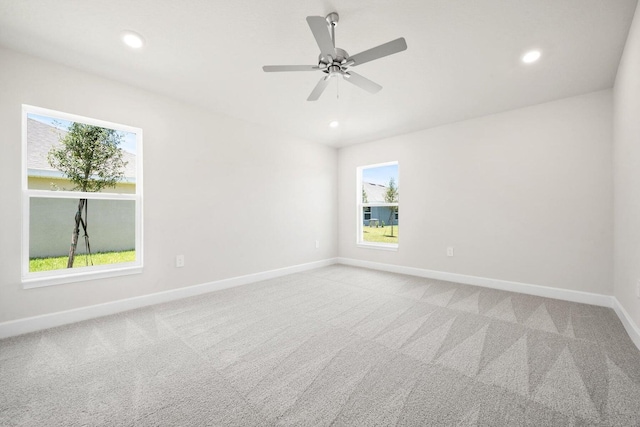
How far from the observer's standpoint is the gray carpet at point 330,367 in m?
1.37

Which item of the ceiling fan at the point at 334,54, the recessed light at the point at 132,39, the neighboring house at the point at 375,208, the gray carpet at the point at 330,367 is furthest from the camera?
the neighboring house at the point at 375,208

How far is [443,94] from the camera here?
310cm

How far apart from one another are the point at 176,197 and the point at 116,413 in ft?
7.83

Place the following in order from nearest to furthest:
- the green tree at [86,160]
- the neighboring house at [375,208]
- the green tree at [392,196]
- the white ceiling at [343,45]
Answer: the white ceiling at [343,45] → the green tree at [86,160] → the green tree at [392,196] → the neighboring house at [375,208]

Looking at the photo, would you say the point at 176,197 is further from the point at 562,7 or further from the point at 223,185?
the point at 562,7

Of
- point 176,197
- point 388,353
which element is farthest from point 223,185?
point 388,353

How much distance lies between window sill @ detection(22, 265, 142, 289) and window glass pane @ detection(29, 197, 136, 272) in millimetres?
83

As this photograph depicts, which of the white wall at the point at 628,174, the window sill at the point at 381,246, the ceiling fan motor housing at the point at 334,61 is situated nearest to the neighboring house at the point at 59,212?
the ceiling fan motor housing at the point at 334,61

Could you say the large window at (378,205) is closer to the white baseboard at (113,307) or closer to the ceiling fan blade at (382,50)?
the white baseboard at (113,307)

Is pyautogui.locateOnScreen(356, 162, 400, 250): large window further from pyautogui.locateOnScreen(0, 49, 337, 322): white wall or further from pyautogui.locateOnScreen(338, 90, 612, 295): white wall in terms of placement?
pyautogui.locateOnScreen(0, 49, 337, 322): white wall

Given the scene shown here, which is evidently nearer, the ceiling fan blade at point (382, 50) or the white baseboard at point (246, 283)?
the ceiling fan blade at point (382, 50)

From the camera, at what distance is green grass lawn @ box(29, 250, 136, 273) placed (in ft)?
8.21

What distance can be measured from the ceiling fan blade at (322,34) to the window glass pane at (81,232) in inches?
107

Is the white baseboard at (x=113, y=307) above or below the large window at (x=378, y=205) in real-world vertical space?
below
